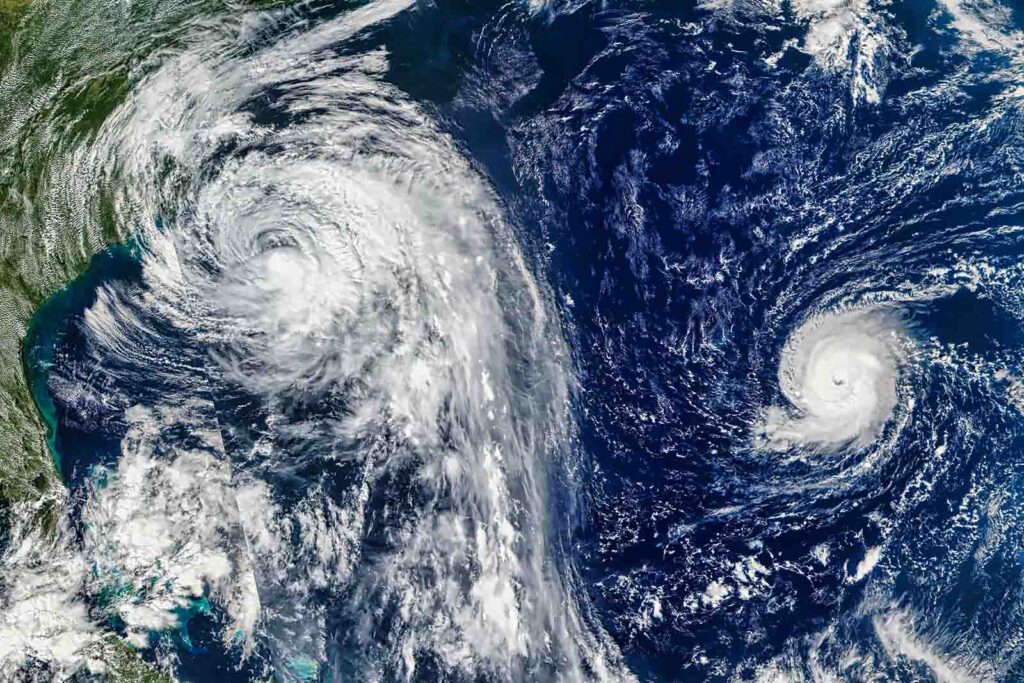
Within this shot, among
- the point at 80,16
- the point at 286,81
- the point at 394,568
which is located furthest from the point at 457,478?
the point at 80,16

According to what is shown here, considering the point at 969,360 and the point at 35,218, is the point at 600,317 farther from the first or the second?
the point at 35,218

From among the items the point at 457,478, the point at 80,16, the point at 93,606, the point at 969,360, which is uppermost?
the point at 80,16

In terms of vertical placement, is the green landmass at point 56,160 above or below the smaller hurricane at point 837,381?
above

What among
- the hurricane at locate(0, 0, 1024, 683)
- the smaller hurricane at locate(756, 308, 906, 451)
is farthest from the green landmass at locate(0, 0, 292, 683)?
the smaller hurricane at locate(756, 308, 906, 451)

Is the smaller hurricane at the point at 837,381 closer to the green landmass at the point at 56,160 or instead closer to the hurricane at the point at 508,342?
the hurricane at the point at 508,342

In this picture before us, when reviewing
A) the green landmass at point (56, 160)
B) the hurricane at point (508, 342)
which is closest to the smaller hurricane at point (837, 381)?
the hurricane at point (508, 342)

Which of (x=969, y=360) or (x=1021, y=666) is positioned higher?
(x=969, y=360)
